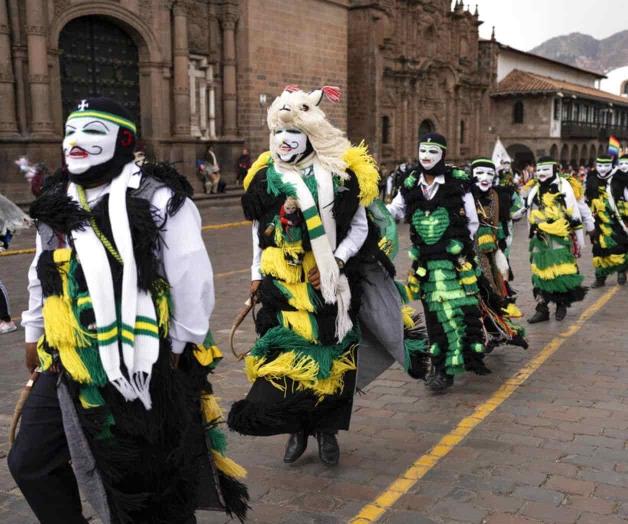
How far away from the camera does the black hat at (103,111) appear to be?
2.94 meters

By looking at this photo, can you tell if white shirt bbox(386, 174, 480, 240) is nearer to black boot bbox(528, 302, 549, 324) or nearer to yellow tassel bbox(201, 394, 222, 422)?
black boot bbox(528, 302, 549, 324)

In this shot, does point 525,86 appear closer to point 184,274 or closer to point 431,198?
point 431,198

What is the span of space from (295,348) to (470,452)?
1.38 meters

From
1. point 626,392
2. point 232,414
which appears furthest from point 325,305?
point 626,392

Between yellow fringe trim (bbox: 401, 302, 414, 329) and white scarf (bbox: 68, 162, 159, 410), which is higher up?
white scarf (bbox: 68, 162, 159, 410)

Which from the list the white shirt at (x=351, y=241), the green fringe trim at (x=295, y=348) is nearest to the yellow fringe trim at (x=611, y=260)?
the white shirt at (x=351, y=241)

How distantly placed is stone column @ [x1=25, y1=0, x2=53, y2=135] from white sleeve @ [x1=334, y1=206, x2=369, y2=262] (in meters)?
17.0

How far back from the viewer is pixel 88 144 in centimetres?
291

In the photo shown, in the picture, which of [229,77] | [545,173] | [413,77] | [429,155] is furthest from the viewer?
[413,77]

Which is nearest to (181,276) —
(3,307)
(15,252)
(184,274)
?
(184,274)

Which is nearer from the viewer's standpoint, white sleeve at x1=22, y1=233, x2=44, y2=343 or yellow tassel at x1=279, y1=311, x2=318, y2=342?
white sleeve at x1=22, y1=233, x2=44, y2=343

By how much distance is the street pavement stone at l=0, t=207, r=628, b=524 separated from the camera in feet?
12.9

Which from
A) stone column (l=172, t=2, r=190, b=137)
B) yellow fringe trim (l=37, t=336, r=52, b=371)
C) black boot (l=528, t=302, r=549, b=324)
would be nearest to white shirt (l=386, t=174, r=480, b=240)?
black boot (l=528, t=302, r=549, b=324)

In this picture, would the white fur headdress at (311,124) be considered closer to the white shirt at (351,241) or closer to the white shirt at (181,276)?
the white shirt at (351,241)
